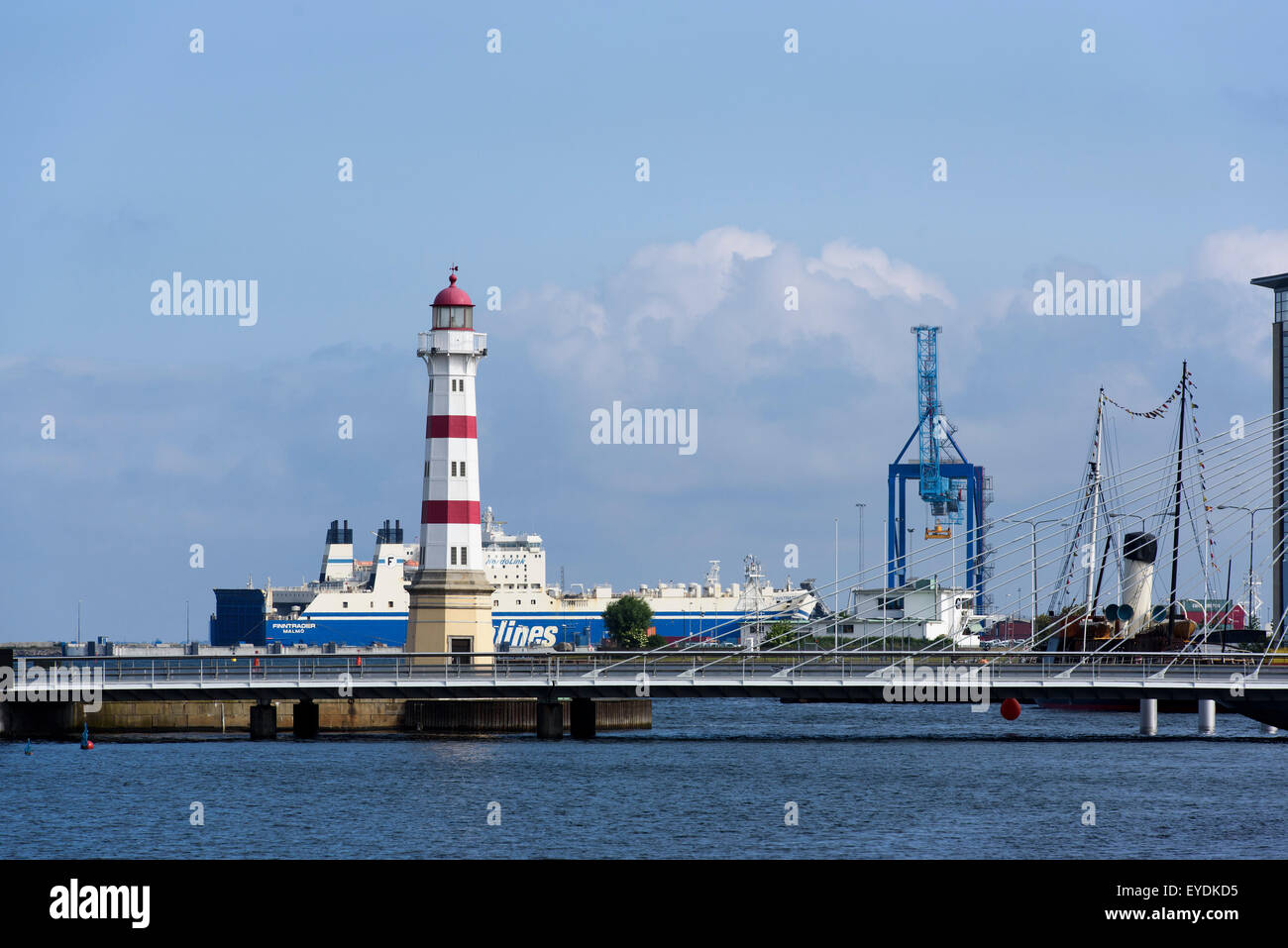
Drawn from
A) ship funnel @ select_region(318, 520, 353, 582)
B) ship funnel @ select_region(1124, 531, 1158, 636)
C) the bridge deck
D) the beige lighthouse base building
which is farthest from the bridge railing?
ship funnel @ select_region(318, 520, 353, 582)

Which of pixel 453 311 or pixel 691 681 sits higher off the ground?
pixel 453 311

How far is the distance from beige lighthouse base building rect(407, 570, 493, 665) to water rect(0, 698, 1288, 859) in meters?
3.63

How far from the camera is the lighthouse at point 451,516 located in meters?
57.5

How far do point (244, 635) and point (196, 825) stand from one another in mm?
140519

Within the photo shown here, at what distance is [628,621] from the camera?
145250mm

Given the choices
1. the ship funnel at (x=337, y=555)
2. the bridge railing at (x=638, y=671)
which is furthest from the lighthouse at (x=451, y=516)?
the ship funnel at (x=337, y=555)

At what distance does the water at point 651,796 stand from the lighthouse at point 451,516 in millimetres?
4148

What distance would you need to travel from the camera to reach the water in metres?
32.3

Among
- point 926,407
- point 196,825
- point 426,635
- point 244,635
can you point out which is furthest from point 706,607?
point 196,825

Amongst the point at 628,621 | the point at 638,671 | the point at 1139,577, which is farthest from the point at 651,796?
the point at 628,621

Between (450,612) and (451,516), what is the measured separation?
3.29 m

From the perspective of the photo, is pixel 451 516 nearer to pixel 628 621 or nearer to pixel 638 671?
pixel 638 671

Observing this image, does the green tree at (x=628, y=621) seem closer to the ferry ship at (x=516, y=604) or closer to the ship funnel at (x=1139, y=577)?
the ferry ship at (x=516, y=604)
